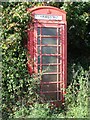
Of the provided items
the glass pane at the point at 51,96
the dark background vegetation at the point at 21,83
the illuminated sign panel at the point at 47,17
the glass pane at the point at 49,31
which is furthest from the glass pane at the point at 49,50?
the glass pane at the point at 51,96

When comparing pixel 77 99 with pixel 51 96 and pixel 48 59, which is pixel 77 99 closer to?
pixel 51 96

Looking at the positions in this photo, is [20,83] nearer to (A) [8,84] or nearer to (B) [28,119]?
(A) [8,84]

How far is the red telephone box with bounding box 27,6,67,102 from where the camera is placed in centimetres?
707

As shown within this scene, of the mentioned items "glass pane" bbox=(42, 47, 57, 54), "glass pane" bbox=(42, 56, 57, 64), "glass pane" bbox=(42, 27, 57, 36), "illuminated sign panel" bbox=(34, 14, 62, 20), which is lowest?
"glass pane" bbox=(42, 56, 57, 64)

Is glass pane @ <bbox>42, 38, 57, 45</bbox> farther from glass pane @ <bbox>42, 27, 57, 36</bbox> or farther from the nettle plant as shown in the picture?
the nettle plant

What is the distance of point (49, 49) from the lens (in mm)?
7207

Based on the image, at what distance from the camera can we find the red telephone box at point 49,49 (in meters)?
7.07

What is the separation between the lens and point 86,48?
10508 millimetres

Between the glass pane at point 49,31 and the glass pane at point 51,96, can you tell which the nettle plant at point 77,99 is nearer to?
the glass pane at point 51,96

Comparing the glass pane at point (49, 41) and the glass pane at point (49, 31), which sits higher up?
the glass pane at point (49, 31)

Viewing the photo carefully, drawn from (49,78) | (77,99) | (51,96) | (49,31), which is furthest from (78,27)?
(77,99)

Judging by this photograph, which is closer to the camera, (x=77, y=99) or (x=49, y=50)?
(x=77, y=99)

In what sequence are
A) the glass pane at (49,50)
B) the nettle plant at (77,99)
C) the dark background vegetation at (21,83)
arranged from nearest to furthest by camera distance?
the nettle plant at (77,99) → the dark background vegetation at (21,83) → the glass pane at (49,50)

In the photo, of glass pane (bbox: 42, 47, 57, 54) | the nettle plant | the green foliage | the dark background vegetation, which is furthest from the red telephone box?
the green foliage
